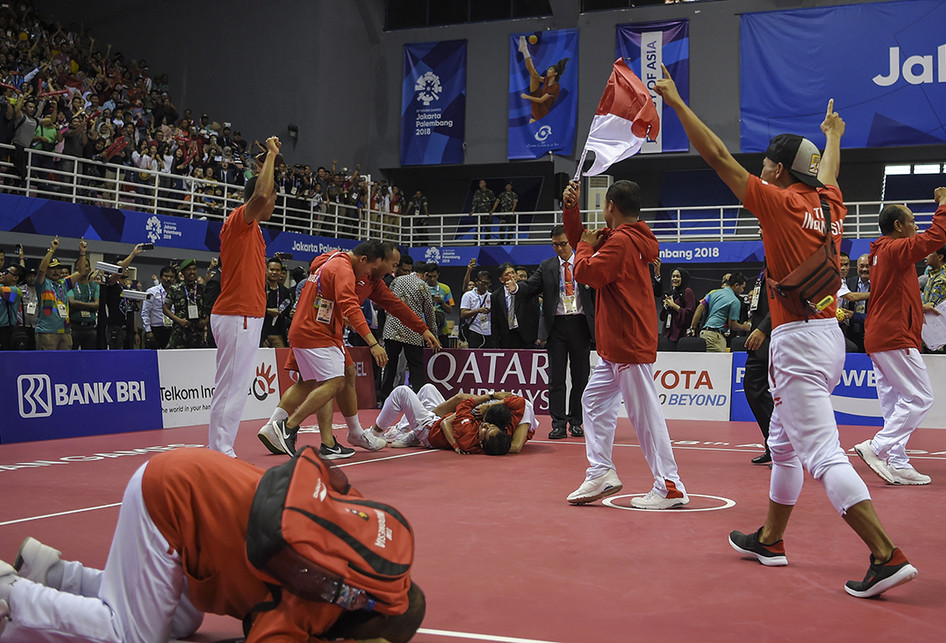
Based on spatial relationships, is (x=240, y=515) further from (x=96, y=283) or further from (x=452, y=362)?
(x=96, y=283)

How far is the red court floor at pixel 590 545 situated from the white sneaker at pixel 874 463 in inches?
5.4

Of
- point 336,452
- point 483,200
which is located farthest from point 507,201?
point 336,452

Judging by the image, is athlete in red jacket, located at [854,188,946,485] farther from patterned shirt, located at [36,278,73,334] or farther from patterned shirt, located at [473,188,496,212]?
patterned shirt, located at [473,188,496,212]

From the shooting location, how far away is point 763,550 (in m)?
3.96

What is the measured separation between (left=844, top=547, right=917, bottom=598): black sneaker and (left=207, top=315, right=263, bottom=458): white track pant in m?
4.40

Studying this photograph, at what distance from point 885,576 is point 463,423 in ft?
16.3

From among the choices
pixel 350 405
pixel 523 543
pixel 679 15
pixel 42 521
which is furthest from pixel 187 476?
pixel 679 15

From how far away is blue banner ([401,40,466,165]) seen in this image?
89.3 feet

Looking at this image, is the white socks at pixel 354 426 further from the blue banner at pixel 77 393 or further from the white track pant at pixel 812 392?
the white track pant at pixel 812 392

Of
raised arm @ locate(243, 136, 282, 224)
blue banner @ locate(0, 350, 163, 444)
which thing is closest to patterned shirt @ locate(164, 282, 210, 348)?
blue banner @ locate(0, 350, 163, 444)

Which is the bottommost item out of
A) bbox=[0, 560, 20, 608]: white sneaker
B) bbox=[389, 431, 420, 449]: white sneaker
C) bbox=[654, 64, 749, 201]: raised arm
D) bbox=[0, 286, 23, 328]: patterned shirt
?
bbox=[389, 431, 420, 449]: white sneaker

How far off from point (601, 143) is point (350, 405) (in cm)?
357

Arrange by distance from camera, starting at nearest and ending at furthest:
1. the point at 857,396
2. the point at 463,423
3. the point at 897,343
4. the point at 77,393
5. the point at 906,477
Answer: the point at 906,477 < the point at 897,343 < the point at 463,423 < the point at 77,393 < the point at 857,396

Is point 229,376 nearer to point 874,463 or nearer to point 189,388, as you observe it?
point 189,388
